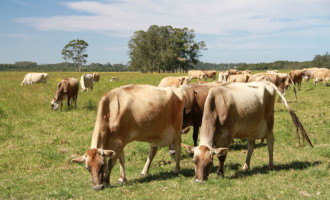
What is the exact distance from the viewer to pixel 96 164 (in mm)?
6379

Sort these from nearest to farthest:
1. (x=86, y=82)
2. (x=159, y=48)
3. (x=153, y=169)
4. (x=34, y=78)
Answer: (x=153, y=169) → (x=86, y=82) → (x=34, y=78) → (x=159, y=48)

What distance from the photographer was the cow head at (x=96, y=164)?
20.9 ft

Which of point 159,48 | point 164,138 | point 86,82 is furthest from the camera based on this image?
point 159,48

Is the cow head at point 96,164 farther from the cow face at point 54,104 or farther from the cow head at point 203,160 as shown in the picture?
the cow face at point 54,104

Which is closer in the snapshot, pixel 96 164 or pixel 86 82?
pixel 96 164

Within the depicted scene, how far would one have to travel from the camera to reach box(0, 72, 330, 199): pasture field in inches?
254

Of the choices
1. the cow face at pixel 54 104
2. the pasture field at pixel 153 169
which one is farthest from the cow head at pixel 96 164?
the cow face at pixel 54 104

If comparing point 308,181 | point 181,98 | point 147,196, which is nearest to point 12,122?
point 181,98

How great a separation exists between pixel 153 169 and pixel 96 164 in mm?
2536

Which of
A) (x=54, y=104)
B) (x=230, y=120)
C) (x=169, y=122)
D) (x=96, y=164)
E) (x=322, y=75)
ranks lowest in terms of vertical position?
(x=54, y=104)

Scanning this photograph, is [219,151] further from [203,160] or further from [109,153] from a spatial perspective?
[109,153]

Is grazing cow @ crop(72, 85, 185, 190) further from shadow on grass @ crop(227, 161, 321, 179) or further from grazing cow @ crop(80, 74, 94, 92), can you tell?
grazing cow @ crop(80, 74, 94, 92)

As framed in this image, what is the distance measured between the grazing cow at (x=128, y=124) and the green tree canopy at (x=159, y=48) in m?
81.0

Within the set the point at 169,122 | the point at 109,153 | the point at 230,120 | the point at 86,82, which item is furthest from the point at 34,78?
the point at 230,120
